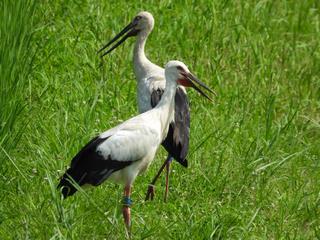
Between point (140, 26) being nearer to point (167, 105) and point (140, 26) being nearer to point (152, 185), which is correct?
point (167, 105)

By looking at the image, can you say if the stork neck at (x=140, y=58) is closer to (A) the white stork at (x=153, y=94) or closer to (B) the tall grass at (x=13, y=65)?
(A) the white stork at (x=153, y=94)

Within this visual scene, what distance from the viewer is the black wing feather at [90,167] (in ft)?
22.4

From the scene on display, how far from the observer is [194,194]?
7.61 metres

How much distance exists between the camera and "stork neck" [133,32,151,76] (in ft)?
28.0

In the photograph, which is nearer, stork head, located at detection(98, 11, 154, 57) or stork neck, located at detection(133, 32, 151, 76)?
stork neck, located at detection(133, 32, 151, 76)

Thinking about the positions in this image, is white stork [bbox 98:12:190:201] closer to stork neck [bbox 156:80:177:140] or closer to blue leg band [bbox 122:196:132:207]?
stork neck [bbox 156:80:177:140]

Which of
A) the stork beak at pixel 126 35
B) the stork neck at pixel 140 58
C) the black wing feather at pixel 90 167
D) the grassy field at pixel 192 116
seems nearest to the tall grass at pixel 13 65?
the grassy field at pixel 192 116

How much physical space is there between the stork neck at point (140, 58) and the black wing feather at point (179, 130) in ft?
1.55

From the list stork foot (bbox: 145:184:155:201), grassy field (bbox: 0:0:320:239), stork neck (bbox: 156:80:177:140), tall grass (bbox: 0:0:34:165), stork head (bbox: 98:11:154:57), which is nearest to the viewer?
grassy field (bbox: 0:0:320:239)

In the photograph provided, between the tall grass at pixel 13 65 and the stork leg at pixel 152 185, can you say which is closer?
the tall grass at pixel 13 65

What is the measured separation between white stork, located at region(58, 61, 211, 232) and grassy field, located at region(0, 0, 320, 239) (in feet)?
0.47

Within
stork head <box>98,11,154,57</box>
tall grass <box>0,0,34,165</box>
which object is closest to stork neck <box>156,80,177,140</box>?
tall grass <box>0,0,34,165</box>

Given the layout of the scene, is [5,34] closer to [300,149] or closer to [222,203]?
[222,203]

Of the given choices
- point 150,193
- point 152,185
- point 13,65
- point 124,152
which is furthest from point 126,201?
point 13,65
